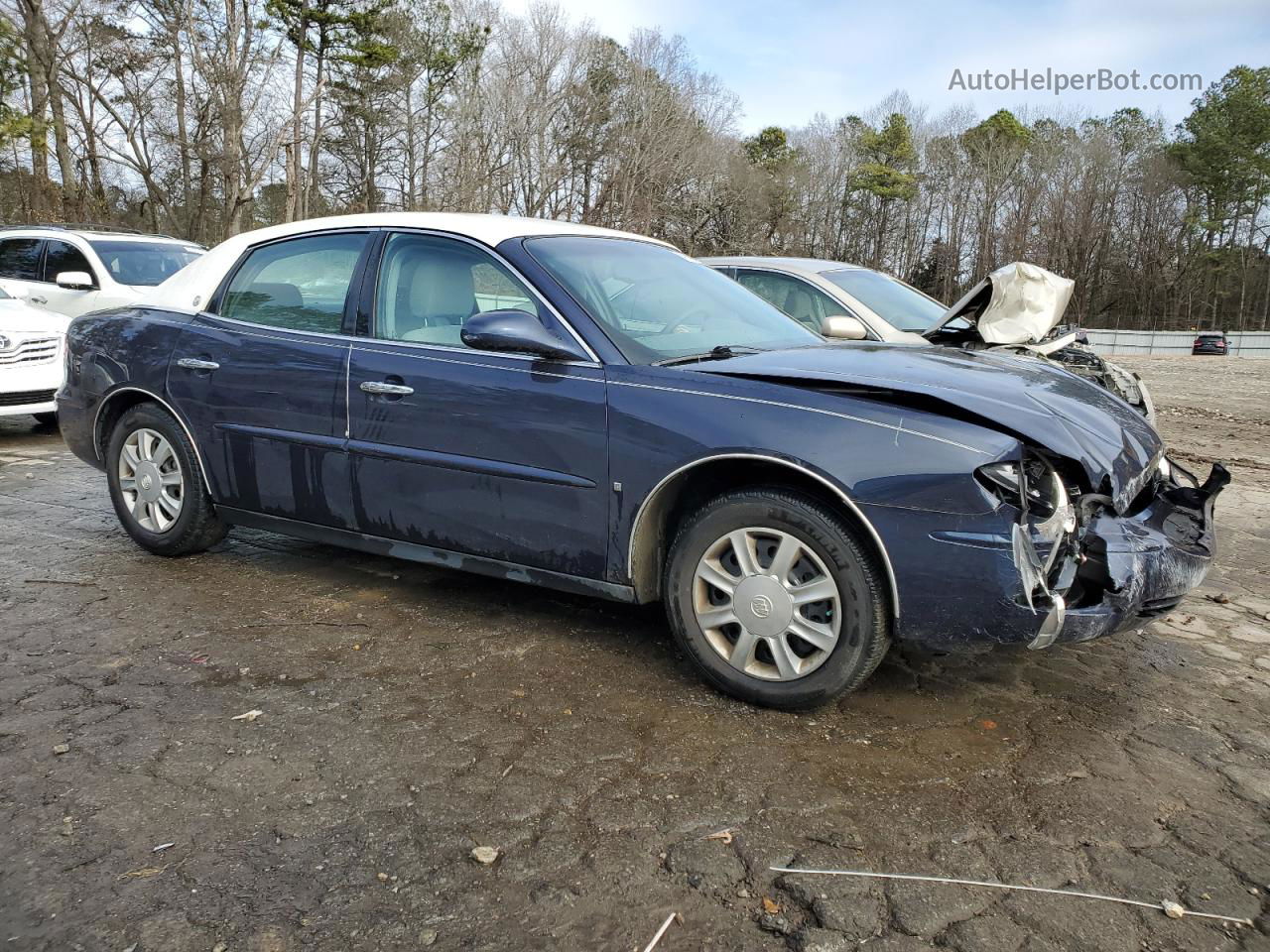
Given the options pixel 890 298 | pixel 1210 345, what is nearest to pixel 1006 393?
pixel 890 298

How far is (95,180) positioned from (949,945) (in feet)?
139

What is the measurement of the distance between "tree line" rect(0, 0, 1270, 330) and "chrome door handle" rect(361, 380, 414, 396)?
26.3 meters

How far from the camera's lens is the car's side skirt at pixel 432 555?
3512mm

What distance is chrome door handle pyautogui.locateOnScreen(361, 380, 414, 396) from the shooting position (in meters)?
3.76

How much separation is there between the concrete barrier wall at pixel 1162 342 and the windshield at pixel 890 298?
3863 cm

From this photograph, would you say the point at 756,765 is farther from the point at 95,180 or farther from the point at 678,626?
the point at 95,180

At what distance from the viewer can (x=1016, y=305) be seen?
6242 millimetres

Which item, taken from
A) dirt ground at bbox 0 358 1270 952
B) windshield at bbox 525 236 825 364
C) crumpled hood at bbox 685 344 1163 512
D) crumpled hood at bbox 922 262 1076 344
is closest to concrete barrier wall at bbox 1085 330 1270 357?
crumpled hood at bbox 922 262 1076 344

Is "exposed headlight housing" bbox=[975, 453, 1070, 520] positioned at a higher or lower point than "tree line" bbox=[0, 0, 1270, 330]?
lower

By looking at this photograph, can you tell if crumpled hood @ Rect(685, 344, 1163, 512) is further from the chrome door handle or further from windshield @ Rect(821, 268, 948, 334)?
windshield @ Rect(821, 268, 948, 334)

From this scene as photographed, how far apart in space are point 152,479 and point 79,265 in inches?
267

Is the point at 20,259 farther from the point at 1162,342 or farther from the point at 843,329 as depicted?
the point at 1162,342

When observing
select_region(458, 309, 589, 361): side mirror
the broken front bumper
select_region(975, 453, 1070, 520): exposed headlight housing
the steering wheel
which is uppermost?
the steering wheel

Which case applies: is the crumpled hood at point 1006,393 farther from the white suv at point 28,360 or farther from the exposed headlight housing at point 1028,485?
the white suv at point 28,360
